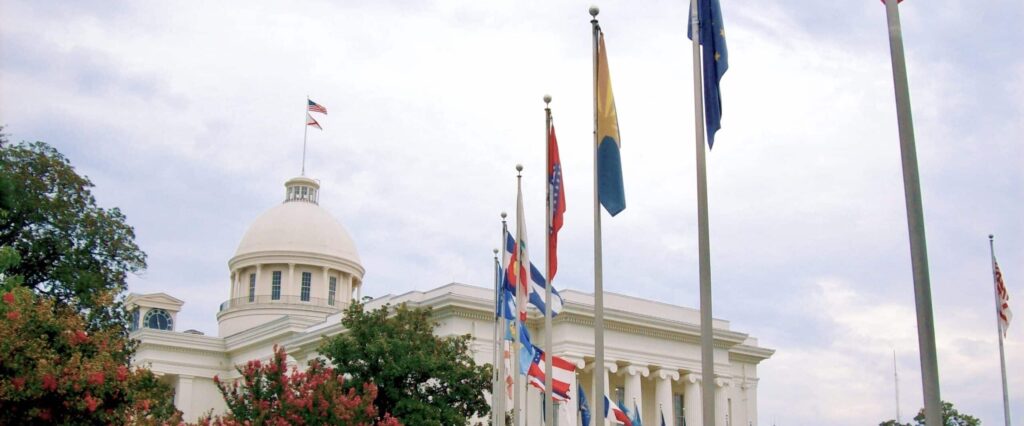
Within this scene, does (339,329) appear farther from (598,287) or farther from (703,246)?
(703,246)

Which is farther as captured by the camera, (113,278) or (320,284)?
(320,284)

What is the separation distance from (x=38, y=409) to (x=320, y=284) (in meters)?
51.1

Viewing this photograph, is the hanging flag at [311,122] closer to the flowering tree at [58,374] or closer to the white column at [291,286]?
the white column at [291,286]

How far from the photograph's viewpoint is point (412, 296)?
5584 cm

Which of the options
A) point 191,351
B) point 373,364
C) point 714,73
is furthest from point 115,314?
point 191,351

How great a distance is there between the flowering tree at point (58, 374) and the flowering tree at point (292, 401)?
7.01 meters

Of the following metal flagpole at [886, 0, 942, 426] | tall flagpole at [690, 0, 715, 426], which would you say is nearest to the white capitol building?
tall flagpole at [690, 0, 715, 426]

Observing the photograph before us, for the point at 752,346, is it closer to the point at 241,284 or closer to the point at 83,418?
the point at 241,284

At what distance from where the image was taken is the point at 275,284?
72.6 metres

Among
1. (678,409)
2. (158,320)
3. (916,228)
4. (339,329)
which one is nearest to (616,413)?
(916,228)

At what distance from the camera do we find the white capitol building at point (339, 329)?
52.8 metres

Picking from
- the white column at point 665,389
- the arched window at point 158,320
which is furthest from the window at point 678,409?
the arched window at point 158,320

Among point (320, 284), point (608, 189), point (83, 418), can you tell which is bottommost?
point (83, 418)

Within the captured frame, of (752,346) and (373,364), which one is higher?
(752,346)
